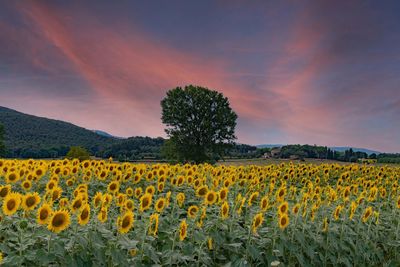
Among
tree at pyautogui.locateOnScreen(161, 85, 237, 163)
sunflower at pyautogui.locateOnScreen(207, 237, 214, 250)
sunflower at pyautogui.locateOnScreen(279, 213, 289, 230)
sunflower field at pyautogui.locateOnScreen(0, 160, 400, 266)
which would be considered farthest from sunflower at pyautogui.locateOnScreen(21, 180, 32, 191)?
tree at pyautogui.locateOnScreen(161, 85, 237, 163)

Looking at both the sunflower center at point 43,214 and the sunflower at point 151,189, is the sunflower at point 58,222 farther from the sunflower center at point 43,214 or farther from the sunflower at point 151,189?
the sunflower at point 151,189

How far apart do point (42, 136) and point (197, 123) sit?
73668 millimetres

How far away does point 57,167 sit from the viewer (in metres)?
9.38

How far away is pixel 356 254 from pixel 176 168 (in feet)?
20.5

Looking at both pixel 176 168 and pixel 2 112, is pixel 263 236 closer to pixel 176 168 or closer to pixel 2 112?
pixel 176 168

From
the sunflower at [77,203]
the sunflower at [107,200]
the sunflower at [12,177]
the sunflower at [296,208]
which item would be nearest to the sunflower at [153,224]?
the sunflower at [107,200]

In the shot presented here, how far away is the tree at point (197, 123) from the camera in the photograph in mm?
42156

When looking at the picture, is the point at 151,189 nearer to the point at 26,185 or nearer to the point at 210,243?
the point at 210,243

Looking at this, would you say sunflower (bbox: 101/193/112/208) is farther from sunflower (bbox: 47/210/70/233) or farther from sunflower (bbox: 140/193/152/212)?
sunflower (bbox: 47/210/70/233)

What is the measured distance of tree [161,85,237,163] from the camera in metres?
42.2

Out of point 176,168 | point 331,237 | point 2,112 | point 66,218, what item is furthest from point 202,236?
point 2,112

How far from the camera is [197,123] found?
43.5 m

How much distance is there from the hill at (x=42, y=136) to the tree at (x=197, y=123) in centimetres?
4214

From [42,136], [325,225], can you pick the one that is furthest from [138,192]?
[42,136]
